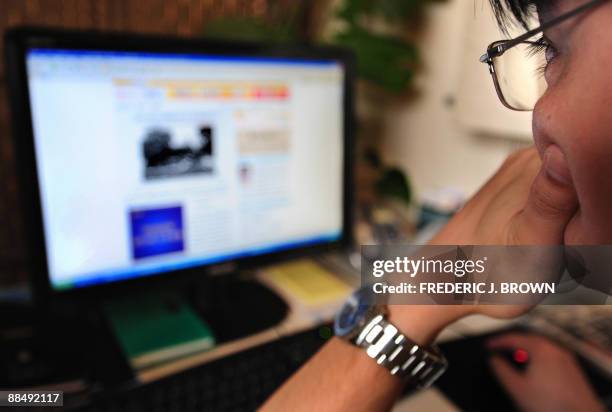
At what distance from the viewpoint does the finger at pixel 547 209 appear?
31 centimetres

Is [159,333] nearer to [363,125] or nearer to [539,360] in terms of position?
[539,360]

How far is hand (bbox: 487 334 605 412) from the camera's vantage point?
0.57 metres

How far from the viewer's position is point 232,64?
0.69 meters

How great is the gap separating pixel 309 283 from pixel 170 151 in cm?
37

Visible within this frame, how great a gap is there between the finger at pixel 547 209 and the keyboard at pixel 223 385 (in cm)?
26

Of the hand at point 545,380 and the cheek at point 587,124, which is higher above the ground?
the cheek at point 587,124

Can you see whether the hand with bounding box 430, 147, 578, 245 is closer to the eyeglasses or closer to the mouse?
the eyeglasses

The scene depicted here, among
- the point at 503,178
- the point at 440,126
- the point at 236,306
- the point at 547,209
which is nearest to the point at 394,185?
the point at 440,126

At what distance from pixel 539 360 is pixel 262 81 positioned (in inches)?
21.0

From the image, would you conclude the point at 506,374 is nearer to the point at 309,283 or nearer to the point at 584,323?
the point at 584,323

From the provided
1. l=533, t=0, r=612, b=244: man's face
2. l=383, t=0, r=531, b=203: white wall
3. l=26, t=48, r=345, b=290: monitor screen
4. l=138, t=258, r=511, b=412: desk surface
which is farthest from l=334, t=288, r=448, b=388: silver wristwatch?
l=383, t=0, r=531, b=203: white wall

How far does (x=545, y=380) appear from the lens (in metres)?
0.60

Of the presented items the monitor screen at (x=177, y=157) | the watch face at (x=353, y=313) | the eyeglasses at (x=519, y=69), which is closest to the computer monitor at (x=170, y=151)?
the monitor screen at (x=177, y=157)

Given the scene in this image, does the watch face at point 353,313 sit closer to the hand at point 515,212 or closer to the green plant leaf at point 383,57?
the hand at point 515,212
